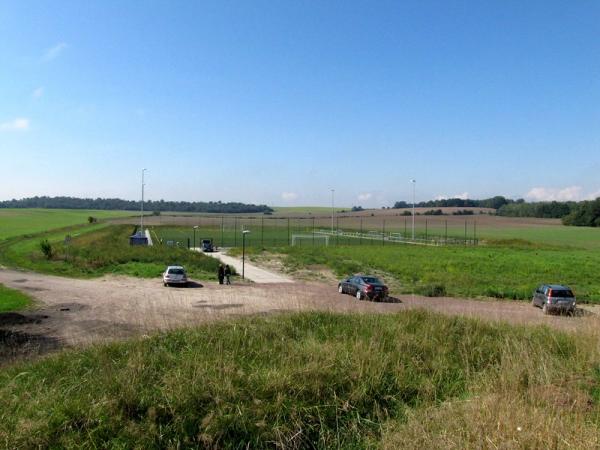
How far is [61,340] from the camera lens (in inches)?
620

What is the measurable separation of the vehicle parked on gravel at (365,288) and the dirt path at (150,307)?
711mm

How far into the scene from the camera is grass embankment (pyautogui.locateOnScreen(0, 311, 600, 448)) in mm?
5930

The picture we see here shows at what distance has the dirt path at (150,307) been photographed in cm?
1422

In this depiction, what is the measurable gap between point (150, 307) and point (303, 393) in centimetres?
1362

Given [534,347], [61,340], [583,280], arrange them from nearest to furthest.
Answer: [534,347] < [61,340] < [583,280]

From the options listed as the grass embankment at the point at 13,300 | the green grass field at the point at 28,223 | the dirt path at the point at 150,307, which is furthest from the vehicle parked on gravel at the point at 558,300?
the green grass field at the point at 28,223

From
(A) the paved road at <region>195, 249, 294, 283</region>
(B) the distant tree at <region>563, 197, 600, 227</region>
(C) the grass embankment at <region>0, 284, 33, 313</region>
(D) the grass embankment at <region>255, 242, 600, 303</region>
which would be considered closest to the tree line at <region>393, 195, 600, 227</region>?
(B) the distant tree at <region>563, 197, 600, 227</region>

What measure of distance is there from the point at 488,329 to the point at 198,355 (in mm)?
6516

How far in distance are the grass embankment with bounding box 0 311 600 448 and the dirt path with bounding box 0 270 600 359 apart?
102 inches

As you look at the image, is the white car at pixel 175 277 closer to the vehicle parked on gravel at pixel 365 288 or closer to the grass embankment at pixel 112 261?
the grass embankment at pixel 112 261

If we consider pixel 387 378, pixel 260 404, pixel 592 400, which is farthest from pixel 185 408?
pixel 592 400

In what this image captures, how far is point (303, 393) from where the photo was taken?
7.16 meters

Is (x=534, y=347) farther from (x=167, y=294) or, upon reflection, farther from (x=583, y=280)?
(x=583, y=280)

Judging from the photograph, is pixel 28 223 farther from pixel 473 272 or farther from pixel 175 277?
pixel 473 272
